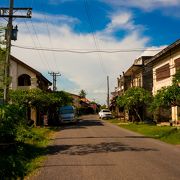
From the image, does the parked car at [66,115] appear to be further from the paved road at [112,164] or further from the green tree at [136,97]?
the paved road at [112,164]

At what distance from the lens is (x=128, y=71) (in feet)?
209

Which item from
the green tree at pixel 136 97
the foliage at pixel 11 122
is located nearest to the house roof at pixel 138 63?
the green tree at pixel 136 97

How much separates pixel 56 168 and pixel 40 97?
2911cm

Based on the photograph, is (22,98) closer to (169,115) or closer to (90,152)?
(169,115)

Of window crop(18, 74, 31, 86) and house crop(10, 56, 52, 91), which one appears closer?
house crop(10, 56, 52, 91)

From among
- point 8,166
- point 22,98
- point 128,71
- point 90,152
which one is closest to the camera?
point 8,166

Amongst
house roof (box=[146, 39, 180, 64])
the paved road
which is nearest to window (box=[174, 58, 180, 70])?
house roof (box=[146, 39, 180, 64])

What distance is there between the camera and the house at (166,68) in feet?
121

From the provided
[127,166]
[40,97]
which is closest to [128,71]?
[40,97]

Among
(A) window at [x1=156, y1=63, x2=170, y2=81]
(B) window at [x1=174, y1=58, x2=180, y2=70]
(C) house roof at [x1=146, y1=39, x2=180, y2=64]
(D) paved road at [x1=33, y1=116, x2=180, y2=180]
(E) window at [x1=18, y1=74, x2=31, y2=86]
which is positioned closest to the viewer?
(D) paved road at [x1=33, y1=116, x2=180, y2=180]

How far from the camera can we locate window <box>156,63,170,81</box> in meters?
40.7

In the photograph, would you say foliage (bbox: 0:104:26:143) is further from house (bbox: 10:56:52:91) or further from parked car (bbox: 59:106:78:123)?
house (bbox: 10:56:52:91)

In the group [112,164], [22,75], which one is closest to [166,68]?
[22,75]

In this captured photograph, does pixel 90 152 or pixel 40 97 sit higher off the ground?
pixel 40 97
